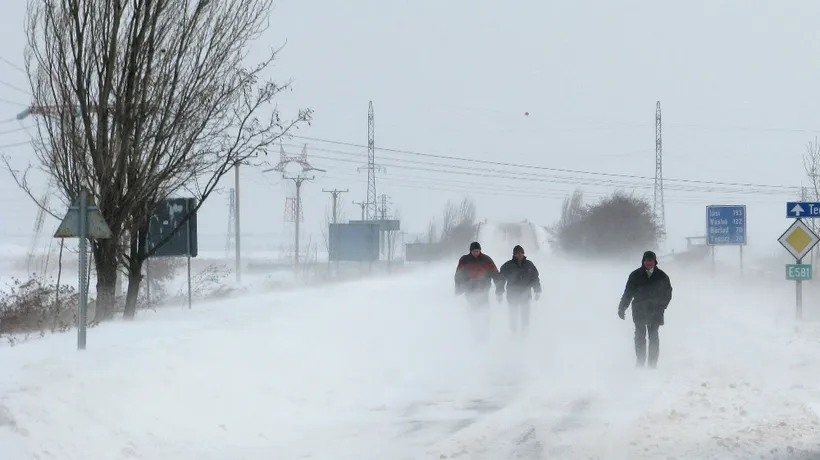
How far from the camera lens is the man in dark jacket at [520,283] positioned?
748 inches

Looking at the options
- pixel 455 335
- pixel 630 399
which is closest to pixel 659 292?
pixel 630 399

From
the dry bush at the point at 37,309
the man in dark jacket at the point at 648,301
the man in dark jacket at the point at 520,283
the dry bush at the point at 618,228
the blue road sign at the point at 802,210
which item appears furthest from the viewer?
the dry bush at the point at 618,228

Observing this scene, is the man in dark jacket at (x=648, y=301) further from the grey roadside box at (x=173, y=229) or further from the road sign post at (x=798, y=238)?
the road sign post at (x=798, y=238)

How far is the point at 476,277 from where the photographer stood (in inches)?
751

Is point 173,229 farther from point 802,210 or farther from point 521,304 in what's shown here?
point 802,210

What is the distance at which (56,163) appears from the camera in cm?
1947

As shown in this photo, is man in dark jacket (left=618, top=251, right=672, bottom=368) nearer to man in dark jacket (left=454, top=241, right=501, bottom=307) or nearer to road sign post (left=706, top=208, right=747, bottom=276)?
man in dark jacket (left=454, top=241, right=501, bottom=307)

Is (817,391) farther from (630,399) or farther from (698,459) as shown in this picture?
(698,459)

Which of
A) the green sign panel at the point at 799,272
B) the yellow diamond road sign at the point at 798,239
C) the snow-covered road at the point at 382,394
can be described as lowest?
the snow-covered road at the point at 382,394

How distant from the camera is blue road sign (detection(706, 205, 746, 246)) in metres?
35.1

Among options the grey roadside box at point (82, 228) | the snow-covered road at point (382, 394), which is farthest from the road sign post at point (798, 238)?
the grey roadside box at point (82, 228)

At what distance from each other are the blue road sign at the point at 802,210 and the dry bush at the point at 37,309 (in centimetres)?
1653

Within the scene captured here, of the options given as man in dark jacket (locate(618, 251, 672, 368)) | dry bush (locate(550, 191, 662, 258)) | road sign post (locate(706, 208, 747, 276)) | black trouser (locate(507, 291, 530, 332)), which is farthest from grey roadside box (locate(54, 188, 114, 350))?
dry bush (locate(550, 191, 662, 258))

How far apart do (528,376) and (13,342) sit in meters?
7.10
